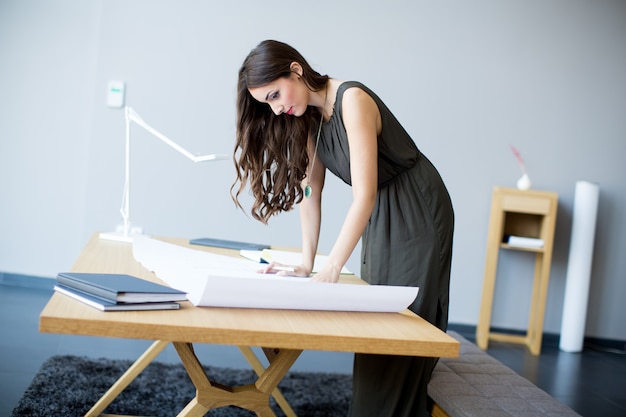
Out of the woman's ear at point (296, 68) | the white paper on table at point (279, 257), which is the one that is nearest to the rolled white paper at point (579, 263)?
the white paper on table at point (279, 257)

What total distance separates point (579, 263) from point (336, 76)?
2061 mm

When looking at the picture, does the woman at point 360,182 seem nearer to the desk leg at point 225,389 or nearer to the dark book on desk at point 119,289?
the desk leg at point 225,389

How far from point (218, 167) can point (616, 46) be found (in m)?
2.91

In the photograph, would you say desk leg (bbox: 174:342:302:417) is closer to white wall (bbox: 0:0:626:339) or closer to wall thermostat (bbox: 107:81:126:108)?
white wall (bbox: 0:0:626:339)

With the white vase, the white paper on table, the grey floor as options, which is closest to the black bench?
the white paper on table

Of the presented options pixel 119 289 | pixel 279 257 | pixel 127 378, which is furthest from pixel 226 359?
pixel 119 289

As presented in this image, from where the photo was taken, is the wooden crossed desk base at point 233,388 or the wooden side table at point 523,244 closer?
the wooden crossed desk base at point 233,388

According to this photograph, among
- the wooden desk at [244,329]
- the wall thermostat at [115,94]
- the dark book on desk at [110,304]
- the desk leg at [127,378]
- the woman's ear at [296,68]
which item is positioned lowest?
the desk leg at [127,378]

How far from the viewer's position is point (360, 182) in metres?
1.91

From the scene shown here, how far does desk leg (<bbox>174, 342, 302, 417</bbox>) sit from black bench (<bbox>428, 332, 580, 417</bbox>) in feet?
1.78

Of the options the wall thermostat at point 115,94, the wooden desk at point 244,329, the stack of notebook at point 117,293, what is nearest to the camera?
the wooden desk at point 244,329

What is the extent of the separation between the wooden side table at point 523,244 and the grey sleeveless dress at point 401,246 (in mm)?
2760

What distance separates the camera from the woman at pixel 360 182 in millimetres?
1960

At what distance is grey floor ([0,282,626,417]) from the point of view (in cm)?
338
